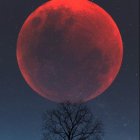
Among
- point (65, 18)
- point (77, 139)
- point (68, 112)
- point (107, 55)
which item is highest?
point (65, 18)

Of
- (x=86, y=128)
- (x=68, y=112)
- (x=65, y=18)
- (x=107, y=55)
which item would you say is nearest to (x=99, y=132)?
(x=86, y=128)

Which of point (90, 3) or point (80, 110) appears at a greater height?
point (90, 3)

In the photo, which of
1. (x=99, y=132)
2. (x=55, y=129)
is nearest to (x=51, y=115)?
(x=55, y=129)

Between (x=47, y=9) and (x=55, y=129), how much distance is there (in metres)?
14.2

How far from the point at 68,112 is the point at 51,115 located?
2.27 m

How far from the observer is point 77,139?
145ft

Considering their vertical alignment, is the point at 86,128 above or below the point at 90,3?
below

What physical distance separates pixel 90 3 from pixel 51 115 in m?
14.3

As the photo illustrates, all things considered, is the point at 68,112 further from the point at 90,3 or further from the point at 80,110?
the point at 90,3

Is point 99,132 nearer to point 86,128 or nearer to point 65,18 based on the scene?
point 86,128

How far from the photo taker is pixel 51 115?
46.1 m

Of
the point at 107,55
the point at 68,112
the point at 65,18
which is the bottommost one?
the point at 68,112

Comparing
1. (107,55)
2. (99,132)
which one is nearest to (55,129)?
(99,132)

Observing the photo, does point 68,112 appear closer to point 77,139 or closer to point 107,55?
point 77,139
